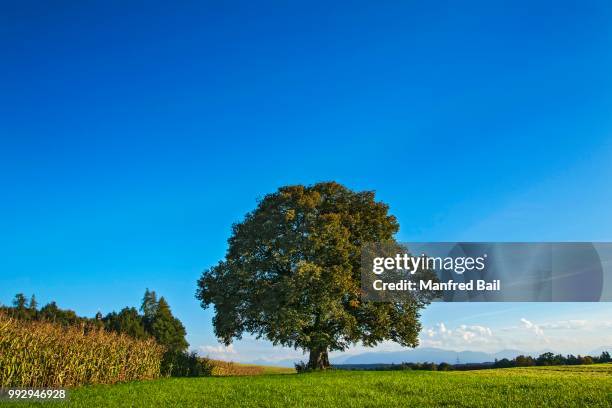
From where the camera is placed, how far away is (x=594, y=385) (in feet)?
68.9

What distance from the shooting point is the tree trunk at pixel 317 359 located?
122 ft

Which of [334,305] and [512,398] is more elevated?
[334,305]

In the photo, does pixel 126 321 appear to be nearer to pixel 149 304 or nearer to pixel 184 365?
pixel 149 304

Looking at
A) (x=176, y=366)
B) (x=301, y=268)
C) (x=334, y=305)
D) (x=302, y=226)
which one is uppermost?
(x=302, y=226)

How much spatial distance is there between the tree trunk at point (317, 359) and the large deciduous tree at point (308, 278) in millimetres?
67

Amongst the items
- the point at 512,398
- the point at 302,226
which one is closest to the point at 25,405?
the point at 512,398

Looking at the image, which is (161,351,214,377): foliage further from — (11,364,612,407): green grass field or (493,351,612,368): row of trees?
(493,351,612,368): row of trees

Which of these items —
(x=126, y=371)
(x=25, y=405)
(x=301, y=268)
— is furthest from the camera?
(x=301, y=268)

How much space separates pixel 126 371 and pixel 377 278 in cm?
1656

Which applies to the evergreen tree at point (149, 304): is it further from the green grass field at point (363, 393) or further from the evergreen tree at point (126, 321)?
the green grass field at point (363, 393)

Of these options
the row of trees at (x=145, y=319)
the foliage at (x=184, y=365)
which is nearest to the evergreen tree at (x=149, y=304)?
the row of trees at (x=145, y=319)

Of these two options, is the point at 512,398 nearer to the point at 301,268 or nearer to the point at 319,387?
the point at 319,387

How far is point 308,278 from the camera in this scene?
112 feet

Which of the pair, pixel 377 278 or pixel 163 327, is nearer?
pixel 377 278
